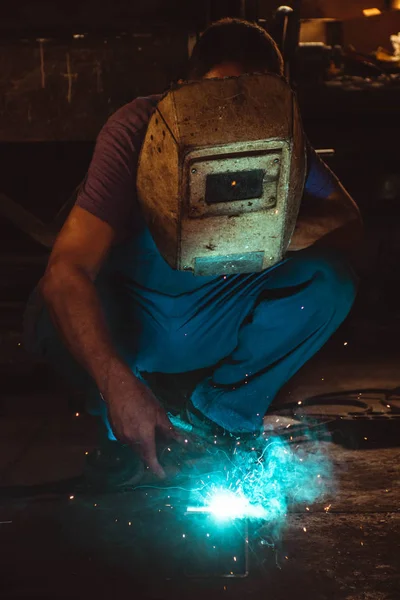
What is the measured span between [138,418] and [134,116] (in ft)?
3.66

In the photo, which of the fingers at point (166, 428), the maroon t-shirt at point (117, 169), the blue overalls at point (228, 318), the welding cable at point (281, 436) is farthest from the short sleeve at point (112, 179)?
the welding cable at point (281, 436)

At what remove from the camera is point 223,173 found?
212 cm

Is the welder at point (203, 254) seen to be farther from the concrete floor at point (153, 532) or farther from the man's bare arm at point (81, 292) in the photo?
the concrete floor at point (153, 532)

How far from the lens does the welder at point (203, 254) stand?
2059 millimetres

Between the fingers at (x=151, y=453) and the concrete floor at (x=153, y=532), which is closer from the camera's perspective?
the fingers at (x=151, y=453)

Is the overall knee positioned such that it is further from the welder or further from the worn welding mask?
the worn welding mask

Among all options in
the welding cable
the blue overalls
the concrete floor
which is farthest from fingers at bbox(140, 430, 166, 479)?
the blue overalls

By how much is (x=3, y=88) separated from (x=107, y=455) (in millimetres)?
2457

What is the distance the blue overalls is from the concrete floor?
32 cm

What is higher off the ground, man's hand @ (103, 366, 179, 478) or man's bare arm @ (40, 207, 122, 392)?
man's bare arm @ (40, 207, 122, 392)

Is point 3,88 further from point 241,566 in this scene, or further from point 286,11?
point 241,566

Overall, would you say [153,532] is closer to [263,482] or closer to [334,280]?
[263,482]

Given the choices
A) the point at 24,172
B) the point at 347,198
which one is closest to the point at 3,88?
the point at 24,172

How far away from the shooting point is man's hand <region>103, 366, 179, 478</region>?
1.81 m
